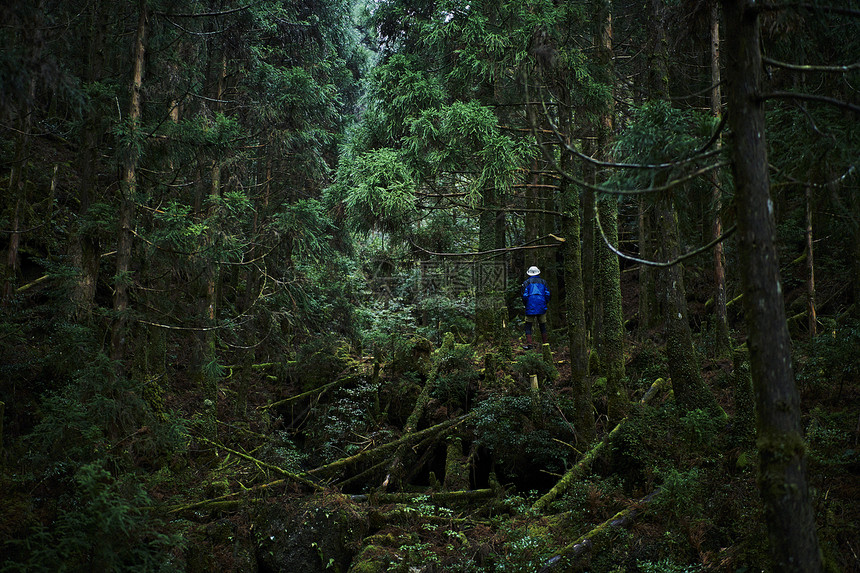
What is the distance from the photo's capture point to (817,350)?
25.8 feet

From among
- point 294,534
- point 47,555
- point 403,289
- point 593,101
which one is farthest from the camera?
point 403,289

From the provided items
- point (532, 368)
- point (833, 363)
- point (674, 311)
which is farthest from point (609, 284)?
point (833, 363)

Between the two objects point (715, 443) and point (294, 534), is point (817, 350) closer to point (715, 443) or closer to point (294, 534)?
point (715, 443)

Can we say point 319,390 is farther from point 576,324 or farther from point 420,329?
point 576,324

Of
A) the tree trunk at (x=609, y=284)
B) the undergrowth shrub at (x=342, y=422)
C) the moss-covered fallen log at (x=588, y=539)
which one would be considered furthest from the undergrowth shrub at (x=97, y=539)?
the tree trunk at (x=609, y=284)

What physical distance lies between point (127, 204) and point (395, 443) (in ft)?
19.4

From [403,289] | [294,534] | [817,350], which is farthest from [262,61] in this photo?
[817,350]

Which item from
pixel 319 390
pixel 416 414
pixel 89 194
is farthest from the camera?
pixel 319 390

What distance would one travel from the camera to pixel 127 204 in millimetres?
7555

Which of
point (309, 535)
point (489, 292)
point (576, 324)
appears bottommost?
point (309, 535)

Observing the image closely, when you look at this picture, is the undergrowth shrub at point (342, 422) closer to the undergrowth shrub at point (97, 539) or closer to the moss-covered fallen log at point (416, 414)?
the moss-covered fallen log at point (416, 414)

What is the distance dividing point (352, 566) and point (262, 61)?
39.0 feet

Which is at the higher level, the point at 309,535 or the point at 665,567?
the point at 665,567

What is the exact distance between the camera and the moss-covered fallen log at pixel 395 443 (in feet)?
29.4
